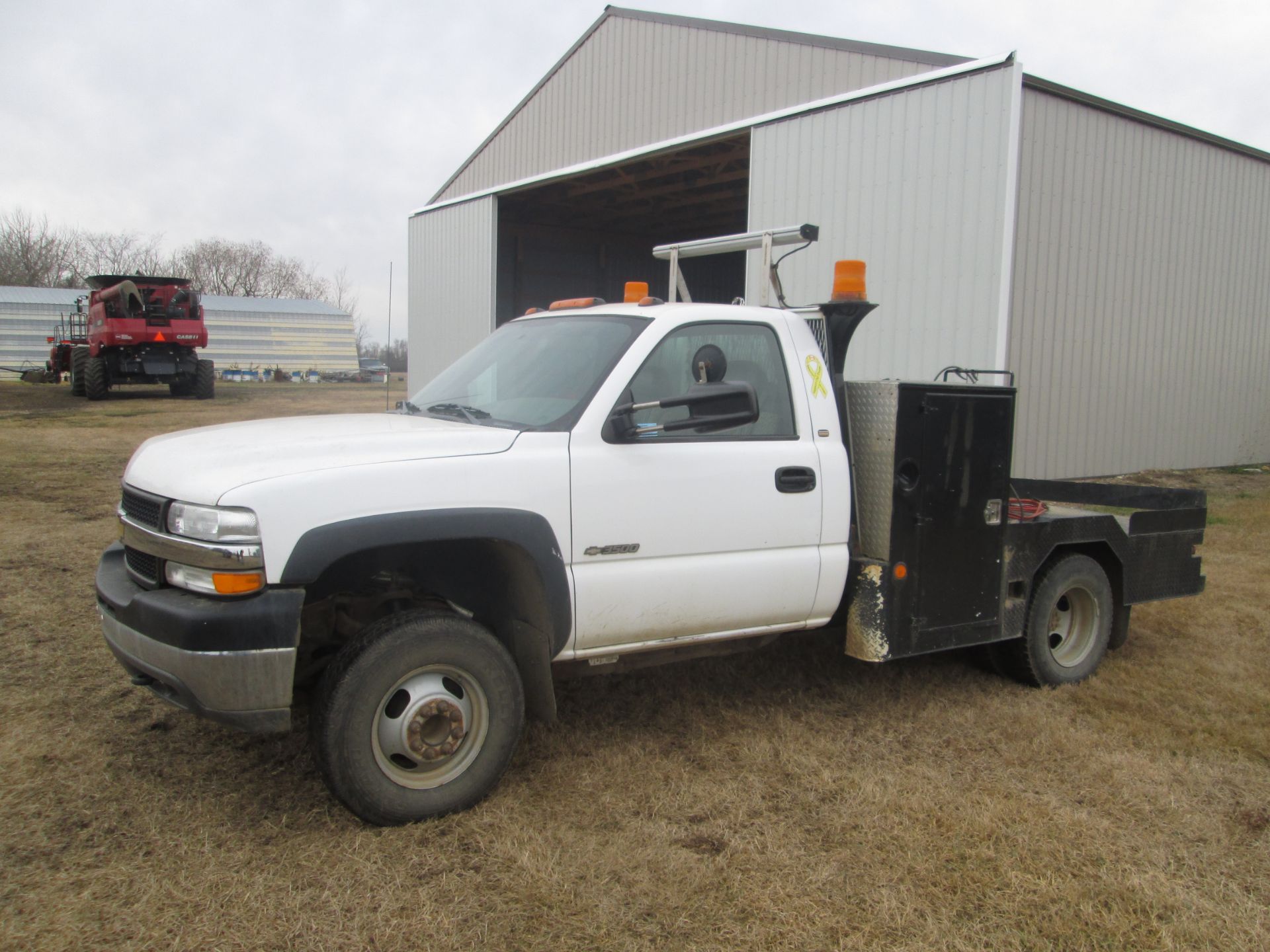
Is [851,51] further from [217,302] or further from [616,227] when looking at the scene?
[217,302]

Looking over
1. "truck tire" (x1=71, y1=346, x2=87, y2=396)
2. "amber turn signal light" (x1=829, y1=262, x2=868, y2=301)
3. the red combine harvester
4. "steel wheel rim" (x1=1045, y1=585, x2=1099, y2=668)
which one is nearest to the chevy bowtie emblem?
"amber turn signal light" (x1=829, y1=262, x2=868, y2=301)

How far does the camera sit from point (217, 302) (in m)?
52.9

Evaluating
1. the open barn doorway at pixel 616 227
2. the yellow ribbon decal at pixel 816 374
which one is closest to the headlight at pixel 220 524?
the yellow ribbon decal at pixel 816 374

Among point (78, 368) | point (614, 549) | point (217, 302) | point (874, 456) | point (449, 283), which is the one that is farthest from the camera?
point (217, 302)

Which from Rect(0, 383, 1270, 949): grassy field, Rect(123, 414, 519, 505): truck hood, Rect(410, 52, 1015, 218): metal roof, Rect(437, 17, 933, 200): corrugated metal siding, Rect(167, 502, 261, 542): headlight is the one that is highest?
Rect(437, 17, 933, 200): corrugated metal siding

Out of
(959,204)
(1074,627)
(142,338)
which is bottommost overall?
(1074,627)

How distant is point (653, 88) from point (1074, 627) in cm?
1200

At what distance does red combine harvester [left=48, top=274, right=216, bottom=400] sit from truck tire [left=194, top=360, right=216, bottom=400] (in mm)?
24

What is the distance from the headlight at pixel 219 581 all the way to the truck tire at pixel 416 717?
0.42 m

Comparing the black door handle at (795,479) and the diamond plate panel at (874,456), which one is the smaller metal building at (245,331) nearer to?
the diamond plate panel at (874,456)

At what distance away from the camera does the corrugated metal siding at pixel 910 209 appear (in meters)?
9.70

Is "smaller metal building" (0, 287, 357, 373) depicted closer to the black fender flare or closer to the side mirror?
the black fender flare

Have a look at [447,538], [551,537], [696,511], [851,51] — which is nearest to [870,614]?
[696,511]

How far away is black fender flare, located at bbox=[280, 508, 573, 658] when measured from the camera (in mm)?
3108
